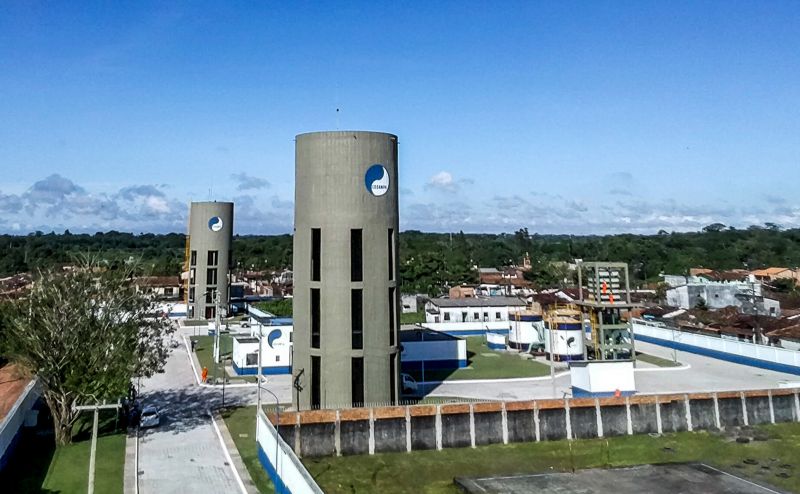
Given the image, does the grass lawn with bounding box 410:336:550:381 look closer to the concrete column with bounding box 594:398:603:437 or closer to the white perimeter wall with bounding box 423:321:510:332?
the white perimeter wall with bounding box 423:321:510:332

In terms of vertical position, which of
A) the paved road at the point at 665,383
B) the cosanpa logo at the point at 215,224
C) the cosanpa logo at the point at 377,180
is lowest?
the paved road at the point at 665,383

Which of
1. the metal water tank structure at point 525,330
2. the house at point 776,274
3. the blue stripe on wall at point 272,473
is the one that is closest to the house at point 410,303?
the metal water tank structure at point 525,330

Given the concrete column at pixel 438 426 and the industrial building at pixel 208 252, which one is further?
the industrial building at pixel 208 252

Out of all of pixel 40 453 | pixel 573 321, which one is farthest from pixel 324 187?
pixel 573 321

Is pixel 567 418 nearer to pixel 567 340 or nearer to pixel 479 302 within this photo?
pixel 567 340

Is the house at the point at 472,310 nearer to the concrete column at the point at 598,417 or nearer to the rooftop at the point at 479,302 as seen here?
the rooftop at the point at 479,302

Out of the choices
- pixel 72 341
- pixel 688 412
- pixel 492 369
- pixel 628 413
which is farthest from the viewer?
pixel 492 369

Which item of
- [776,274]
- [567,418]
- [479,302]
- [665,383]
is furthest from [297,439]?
[776,274]
